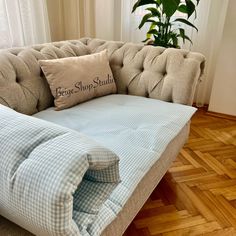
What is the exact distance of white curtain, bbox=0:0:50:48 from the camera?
164 centimetres

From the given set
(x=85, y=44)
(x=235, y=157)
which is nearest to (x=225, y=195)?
(x=235, y=157)

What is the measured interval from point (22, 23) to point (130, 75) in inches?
35.4

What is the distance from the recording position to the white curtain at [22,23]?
1638 mm

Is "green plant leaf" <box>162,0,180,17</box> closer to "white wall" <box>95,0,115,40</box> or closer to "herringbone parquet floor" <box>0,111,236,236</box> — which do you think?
"white wall" <box>95,0,115,40</box>

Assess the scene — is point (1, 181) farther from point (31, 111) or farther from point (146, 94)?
point (146, 94)

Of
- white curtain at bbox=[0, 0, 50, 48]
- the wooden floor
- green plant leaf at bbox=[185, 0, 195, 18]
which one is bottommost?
the wooden floor

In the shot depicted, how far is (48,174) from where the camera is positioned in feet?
1.53

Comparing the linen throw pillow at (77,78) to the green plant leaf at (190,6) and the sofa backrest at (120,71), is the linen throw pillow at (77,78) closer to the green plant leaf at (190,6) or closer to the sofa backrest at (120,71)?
the sofa backrest at (120,71)

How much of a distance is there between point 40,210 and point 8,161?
0.13m

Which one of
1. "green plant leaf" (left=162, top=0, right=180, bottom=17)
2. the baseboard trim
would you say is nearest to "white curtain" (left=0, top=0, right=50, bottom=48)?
"green plant leaf" (left=162, top=0, right=180, bottom=17)

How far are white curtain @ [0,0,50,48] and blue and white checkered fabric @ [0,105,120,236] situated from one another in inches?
51.7

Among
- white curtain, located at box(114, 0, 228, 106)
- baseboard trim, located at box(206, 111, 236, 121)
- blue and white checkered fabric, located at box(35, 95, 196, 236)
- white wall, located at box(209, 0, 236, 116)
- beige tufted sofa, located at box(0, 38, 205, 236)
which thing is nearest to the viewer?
blue and white checkered fabric, located at box(35, 95, 196, 236)

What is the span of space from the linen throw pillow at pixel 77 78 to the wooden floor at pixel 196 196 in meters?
0.64

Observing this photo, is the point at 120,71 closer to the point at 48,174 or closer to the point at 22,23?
the point at 22,23
